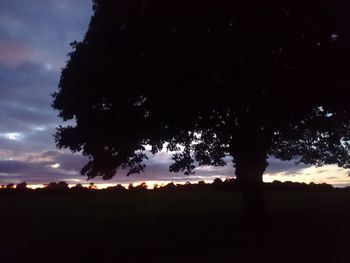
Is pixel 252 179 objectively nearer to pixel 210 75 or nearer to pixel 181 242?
pixel 181 242

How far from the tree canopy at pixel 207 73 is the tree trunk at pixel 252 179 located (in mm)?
99

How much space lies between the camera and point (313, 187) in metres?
96.2

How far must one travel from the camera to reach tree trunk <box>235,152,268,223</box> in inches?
1032

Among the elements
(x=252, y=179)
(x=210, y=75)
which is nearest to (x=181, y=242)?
(x=252, y=179)

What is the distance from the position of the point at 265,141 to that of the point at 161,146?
6.68m

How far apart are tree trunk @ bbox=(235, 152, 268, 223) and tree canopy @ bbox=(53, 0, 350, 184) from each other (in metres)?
0.10

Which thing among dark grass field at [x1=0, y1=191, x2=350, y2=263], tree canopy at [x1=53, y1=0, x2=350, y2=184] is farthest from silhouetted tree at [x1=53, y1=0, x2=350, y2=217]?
dark grass field at [x1=0, y1=191, x2=350, y2=263]

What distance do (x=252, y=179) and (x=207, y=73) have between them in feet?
26.4

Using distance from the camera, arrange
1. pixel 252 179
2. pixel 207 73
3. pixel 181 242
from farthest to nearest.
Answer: pixel 252 179 → pixel 181 242 → pixel 207 73

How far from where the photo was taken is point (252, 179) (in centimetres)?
2630

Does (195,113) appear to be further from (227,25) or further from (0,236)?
(0,236)

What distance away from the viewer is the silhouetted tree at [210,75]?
20562 mm

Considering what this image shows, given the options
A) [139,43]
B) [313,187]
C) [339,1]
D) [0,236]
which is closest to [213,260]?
[139,43]

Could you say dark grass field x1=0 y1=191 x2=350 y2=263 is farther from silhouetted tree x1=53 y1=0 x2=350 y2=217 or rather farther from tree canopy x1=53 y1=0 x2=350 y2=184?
tree canopy x1=53 y1=0 x2=350 y2=184
